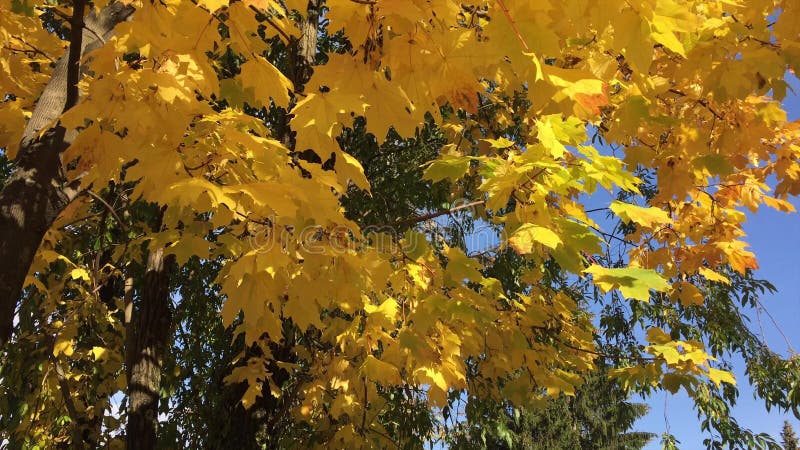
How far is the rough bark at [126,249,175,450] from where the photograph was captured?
3.57 meters

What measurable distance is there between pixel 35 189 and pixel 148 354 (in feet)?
6.56

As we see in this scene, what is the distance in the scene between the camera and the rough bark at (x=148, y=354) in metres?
3.57

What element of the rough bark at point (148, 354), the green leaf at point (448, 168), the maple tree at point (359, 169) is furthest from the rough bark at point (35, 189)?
the rough bark at point (148, 354)

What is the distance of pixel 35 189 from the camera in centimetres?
204

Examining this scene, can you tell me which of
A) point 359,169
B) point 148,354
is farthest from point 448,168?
point 148,354

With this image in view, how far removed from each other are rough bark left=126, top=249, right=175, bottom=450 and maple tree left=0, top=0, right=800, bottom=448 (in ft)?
0.05

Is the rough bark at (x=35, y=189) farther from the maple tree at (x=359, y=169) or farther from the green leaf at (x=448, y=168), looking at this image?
the green leaf at (x=448, y=168)

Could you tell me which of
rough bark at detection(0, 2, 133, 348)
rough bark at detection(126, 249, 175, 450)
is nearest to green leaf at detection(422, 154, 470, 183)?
rough bark at detection(0, 2, 133, 348)

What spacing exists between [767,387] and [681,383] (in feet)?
10.7

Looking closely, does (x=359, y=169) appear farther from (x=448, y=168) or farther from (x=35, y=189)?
(x=35, y=189)

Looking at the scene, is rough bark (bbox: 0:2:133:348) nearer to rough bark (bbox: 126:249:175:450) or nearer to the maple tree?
the maple tree

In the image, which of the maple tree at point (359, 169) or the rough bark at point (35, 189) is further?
the rough bark at point (35, 189)

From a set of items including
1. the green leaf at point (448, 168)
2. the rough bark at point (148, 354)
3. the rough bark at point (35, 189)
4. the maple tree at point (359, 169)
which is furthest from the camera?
the rough bark at point (148, 354)

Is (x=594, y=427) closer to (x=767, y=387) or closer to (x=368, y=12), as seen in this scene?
(x=767, y=387)
